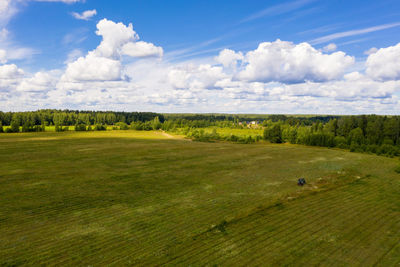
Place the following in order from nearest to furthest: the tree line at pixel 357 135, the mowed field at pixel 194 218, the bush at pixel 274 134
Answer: the mowed field at pixel 194 218 < the tree line at pixel 357 135 < the bush at pixel 274 134

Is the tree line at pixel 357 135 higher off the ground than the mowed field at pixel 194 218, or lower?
higher

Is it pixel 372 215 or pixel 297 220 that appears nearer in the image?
pixel 297 220

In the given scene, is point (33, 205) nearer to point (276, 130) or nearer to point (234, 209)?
point (234, 209)

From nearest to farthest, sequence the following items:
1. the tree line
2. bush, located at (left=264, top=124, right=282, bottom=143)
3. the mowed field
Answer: the mowed field, the tree line, bush, located at (left=264, top=124, right=282, bottom=143)

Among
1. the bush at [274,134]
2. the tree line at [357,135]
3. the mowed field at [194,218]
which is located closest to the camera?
the mowed field at [194,218]

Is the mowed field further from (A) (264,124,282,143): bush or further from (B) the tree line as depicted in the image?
(A) (264,124,282,143): bush

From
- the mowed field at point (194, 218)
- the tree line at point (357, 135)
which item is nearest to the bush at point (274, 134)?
the tree line at point (357, 135)

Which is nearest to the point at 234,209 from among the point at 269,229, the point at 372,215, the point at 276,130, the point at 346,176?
the point at 269,229

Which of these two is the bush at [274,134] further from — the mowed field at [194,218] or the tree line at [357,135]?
the mowed field at [194,218]

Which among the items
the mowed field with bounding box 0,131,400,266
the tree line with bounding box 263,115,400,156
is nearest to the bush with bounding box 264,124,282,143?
the tree line with bounding box 263,115,400,156
